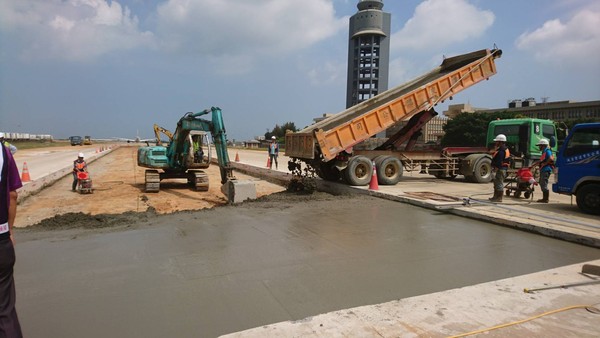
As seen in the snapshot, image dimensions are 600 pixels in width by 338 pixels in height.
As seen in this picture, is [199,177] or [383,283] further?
[199,177]

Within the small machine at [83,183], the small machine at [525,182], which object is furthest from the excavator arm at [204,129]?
the small machine at [525,182]

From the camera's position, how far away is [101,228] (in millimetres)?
7410

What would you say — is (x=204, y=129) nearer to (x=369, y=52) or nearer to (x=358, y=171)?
(x=358, y=171)

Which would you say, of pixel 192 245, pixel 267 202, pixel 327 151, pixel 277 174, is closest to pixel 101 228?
pixel 192 245

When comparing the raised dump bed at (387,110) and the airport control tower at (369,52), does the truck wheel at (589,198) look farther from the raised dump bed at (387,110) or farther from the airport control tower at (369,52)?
the airport control tower at (369,52)

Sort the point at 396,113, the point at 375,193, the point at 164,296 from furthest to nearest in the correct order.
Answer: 1. the point at 396,113
2. the point at 375,193
3. the point at 164,296

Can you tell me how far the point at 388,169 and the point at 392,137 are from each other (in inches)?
78.2

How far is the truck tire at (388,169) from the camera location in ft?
43.8

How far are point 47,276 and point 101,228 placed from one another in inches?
113

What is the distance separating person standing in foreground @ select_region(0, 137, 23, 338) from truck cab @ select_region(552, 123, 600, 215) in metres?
9.97

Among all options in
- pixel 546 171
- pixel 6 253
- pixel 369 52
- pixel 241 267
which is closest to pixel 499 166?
pixel 546 171

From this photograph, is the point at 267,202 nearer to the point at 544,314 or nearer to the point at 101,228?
the point at 101,228

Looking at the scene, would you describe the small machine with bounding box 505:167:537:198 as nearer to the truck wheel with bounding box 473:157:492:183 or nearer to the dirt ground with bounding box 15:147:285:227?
the truck wheel with bounding box 473:157:492:183

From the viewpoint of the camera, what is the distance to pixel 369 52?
252 feet
